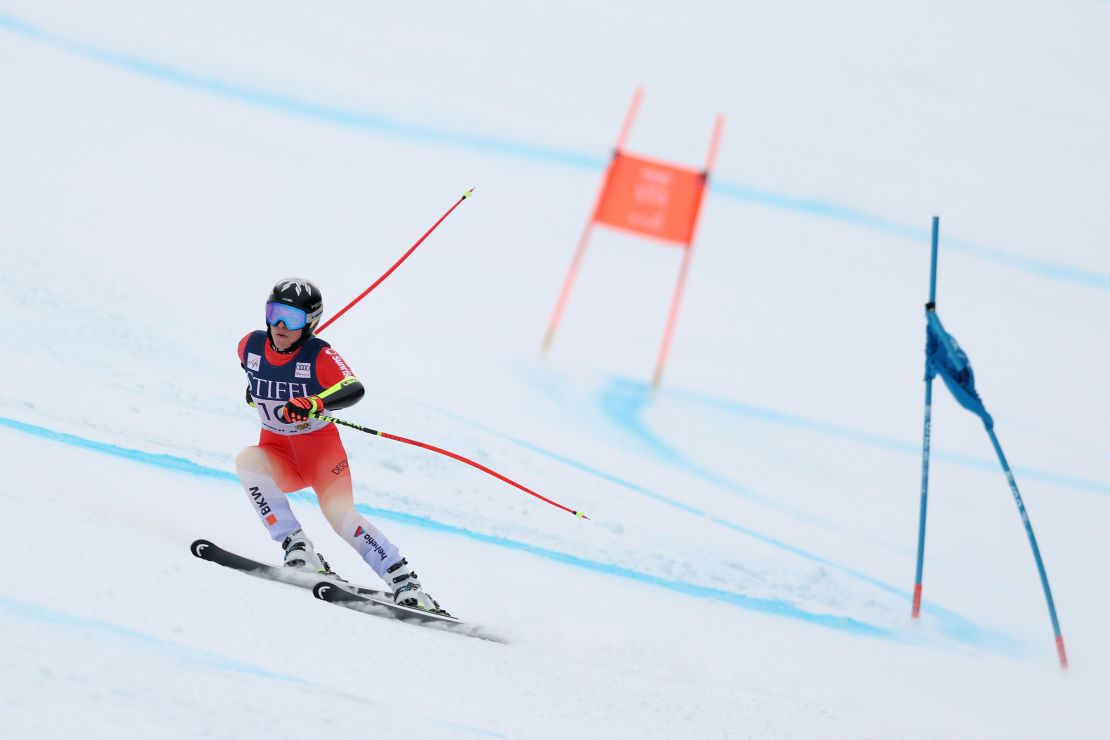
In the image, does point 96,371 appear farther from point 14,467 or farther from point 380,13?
point 380,13

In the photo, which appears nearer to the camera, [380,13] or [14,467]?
[14,467]

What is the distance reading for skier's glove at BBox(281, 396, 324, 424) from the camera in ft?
10.2

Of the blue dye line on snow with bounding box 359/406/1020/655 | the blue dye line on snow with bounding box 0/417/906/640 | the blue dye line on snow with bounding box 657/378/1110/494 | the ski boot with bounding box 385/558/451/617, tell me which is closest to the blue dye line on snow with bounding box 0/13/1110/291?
the blue dye line on snow with bounding box 657/378/1110/494

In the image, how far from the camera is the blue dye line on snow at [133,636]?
8.00ft

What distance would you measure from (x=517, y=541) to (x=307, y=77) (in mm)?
6572

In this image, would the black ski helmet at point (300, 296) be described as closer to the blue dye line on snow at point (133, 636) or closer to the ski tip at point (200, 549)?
the ski tip at point (200, 549)

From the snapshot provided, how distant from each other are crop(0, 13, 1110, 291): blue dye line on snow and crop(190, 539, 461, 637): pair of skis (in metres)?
6.73

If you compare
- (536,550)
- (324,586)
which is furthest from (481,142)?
(324,586)

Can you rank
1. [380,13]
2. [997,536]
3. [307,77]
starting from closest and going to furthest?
[997,536]
[307,77]
[380,13]

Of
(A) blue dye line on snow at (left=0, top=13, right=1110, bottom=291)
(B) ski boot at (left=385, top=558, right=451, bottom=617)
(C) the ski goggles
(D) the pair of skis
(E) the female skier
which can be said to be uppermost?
(A) blue dye line on snow at (left=0, top=13, right=1110, bottom=291)

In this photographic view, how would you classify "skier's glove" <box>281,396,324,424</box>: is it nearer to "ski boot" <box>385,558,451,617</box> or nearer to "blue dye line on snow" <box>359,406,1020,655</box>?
"ski boot" <box>385,558,451,617</box>

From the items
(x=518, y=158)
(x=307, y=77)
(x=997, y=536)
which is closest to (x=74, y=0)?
(x=307, y=77)

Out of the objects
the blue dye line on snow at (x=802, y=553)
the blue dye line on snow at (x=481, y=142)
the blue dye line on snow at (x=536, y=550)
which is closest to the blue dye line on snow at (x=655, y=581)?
the blue dye line on snow at (x=536, y=550)

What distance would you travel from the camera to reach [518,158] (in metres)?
9.78
